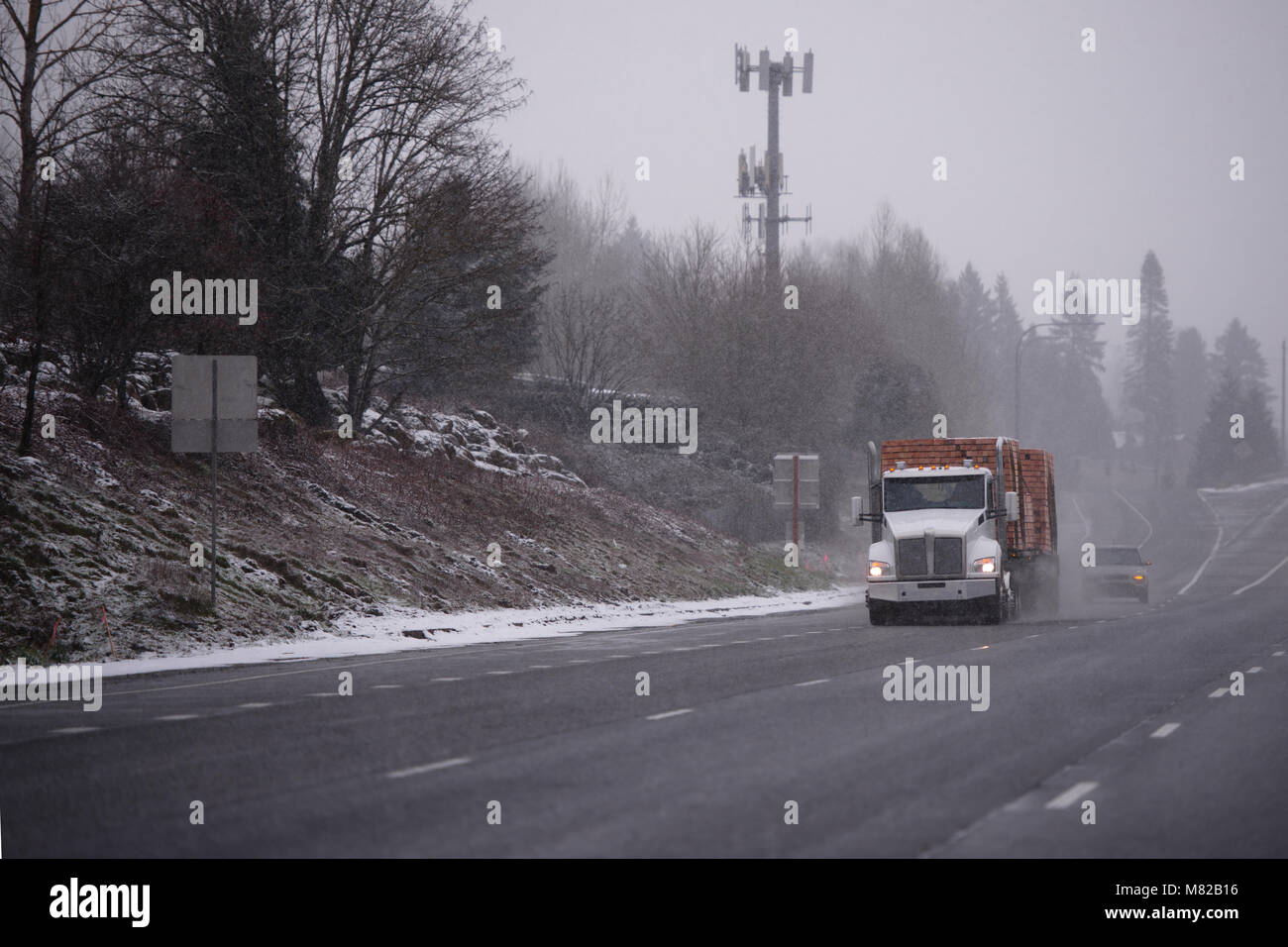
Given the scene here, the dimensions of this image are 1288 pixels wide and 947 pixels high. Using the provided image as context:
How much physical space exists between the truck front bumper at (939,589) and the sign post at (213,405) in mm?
12399

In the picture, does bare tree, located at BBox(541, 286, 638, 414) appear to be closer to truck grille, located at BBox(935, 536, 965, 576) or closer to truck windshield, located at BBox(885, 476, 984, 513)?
truck windshield, located at BBox(885, 476, 984, 513)

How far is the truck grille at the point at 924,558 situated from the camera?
1097 inches

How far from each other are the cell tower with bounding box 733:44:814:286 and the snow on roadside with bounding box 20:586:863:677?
38.6 m

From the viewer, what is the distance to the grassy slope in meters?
20.6

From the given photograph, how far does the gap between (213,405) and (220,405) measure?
8.8 inches

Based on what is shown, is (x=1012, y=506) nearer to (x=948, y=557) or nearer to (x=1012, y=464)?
(x=948, y=557)

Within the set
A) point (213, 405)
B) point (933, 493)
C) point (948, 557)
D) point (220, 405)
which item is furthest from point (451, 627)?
point (933, 493)

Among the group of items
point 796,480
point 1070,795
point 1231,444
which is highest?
point 1231,444

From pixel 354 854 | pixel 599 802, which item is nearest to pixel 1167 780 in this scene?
pixel 599 802

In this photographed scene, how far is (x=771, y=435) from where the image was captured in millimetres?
63656

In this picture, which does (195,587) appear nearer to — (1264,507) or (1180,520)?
(1180,520)

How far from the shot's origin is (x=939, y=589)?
91.6 feet

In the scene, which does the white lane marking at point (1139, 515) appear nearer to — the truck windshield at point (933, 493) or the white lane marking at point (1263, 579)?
the white lane marking at point (1263, 579)

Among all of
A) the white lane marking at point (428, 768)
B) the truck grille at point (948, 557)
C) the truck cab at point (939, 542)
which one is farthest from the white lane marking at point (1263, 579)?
the white lane marking at point (428, 768)
